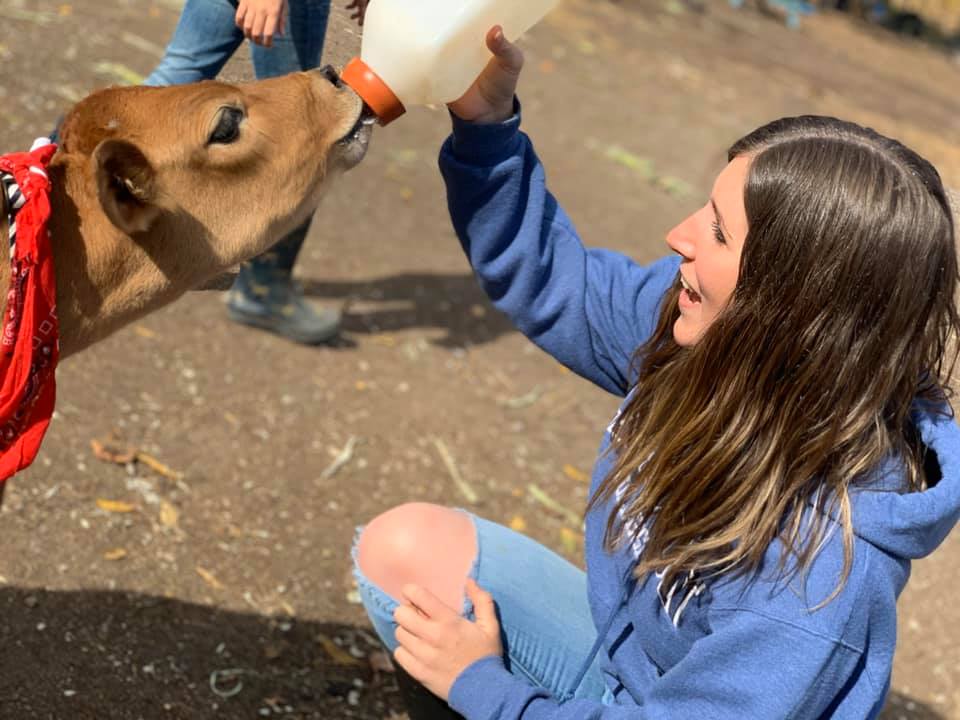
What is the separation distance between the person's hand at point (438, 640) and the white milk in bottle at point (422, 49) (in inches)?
43.8

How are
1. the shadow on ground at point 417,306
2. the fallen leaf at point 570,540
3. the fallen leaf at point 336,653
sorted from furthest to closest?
1. the shadow on ground at point 417,306
2. the fallen leaf at point 570,540
3. the fallen leaf at point 336,653

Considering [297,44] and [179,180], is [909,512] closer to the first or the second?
[179,180]

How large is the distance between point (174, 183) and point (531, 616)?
1306mm

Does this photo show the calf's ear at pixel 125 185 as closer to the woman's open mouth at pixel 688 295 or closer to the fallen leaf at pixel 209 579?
the woman's open mouth at pixel 688 295

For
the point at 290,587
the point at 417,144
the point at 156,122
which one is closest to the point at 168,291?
the point at 156,122

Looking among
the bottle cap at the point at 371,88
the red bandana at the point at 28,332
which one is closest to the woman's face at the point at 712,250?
the bottle cap at the point at 371,88

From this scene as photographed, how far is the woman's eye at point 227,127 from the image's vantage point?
2.61m

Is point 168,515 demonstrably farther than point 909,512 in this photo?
Yes

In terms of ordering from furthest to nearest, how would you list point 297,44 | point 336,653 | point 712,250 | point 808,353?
point 297,44, point 336,653, point 712,250, point 808,353

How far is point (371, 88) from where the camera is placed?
8.75ft

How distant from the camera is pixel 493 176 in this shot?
2.75 m


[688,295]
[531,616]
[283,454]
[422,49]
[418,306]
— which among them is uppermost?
[422,49]

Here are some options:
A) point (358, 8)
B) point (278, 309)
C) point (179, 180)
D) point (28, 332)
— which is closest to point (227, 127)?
point (179, 180)

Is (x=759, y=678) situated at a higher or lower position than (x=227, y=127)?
lower
